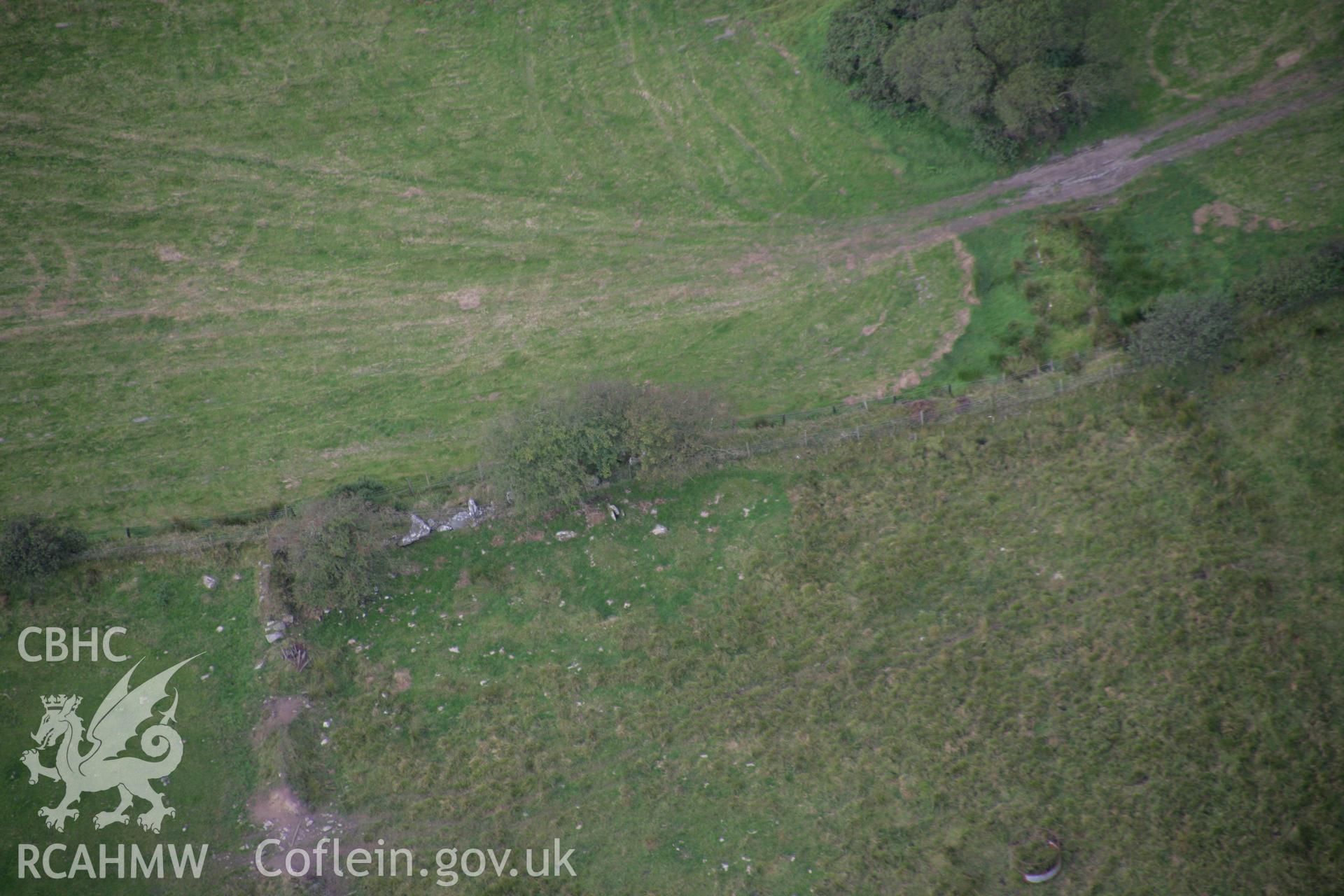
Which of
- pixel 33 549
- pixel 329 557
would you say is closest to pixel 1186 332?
pixel 329 557

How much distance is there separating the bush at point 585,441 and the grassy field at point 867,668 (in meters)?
2.24

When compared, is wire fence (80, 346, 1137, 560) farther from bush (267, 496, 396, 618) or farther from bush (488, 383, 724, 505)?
bush (267, 496, 396, 618)

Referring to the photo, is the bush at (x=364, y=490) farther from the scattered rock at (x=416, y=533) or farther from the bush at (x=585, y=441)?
the bush at (x=585, y=441)

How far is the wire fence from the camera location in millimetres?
42562

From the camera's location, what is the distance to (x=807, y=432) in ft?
143

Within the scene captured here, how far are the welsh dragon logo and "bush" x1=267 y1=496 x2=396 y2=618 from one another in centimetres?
503

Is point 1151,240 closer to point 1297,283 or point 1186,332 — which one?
point 1297,283

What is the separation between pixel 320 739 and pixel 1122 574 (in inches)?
1261

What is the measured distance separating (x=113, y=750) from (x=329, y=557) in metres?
11.1

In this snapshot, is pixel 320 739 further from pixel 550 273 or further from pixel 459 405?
pixel 550 273

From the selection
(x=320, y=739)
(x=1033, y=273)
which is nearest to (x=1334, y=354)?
(x=1033, y=273)

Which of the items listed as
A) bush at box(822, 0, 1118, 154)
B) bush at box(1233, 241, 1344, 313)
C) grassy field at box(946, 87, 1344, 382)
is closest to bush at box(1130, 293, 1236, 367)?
bush at box(1233, 241, 1344, 313)

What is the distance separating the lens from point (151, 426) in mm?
46625

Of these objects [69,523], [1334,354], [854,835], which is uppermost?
[1334,354]
